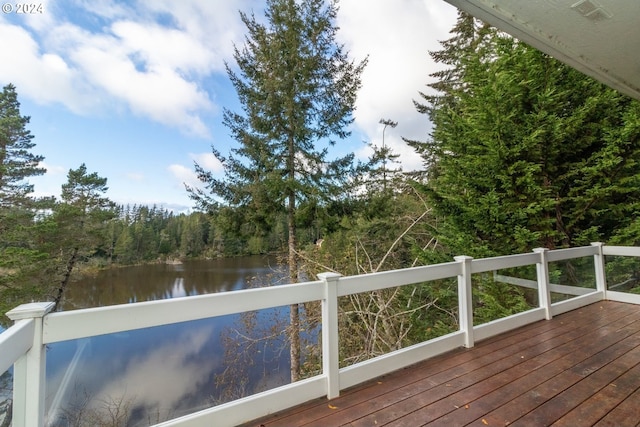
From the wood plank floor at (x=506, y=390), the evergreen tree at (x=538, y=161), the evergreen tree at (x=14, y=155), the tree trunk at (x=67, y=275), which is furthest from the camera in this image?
the tree trunk at (x=67, y=275)

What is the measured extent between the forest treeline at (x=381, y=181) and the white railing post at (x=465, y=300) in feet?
0.44

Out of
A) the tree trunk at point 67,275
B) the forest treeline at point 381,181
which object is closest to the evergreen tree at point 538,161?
the forest treeline at point 381,181

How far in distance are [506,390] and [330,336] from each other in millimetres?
1489

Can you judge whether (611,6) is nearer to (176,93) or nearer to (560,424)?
(560,424)

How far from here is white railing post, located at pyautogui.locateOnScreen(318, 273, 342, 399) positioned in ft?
7.30

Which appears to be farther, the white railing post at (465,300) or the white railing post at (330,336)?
the white railing post at (465,300)

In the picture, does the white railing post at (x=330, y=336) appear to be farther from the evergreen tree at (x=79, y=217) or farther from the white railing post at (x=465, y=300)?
the evergreen tree at (x=79, y=217)

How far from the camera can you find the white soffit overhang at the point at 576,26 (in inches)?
69.6

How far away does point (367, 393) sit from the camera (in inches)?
88.2

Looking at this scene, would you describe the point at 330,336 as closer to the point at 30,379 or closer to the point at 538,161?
the point at 30,379

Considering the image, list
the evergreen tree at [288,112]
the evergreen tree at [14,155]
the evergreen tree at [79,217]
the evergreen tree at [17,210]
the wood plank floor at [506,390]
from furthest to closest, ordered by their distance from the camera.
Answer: the evergreen tree at [79,217]
the evergreen tree at [14,155]
the evergreen tree at [17,210]
the evergreen tree at [288,112]
the wood plank floor at [506,390]

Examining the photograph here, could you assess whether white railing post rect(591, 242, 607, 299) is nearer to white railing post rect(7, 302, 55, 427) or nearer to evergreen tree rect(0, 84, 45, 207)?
white railing post rect(7, 302, 55, 427)

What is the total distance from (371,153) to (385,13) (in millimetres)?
4080

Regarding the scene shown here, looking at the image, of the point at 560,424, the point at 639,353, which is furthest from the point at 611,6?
the point at 639,353
